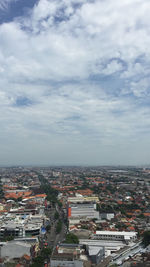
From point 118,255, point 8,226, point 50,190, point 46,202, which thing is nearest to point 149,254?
point 118,255

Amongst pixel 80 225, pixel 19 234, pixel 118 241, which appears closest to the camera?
pixel 118 241

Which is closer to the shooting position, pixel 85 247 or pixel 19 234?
pixel 85 247

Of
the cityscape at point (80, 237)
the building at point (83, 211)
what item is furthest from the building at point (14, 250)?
the building at point (83, 211)

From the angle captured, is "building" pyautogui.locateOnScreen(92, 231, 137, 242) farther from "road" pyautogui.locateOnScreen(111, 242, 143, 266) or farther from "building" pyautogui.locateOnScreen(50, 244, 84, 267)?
"building" pyautogui.locateOnScreen(50, 244, 84, 267)

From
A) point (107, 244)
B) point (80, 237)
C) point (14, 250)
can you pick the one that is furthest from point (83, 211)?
point (14, 250)

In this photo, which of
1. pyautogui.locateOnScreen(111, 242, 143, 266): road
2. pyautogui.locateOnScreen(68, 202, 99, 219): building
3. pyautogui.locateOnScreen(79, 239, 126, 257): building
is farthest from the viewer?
pyautogui.locateOnScreen(68, 202, 99, 219): building

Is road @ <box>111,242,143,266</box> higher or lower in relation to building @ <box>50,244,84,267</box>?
lower

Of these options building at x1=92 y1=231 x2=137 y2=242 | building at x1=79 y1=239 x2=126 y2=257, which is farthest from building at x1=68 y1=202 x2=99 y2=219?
building at x1=79 y1=239 x2=126 y2=257

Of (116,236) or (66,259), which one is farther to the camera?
(116,236)

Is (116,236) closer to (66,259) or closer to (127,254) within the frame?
(127,254)

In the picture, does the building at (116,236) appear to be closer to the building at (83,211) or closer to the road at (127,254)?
the road at (127,254)

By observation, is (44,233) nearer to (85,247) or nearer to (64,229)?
(64,229)
